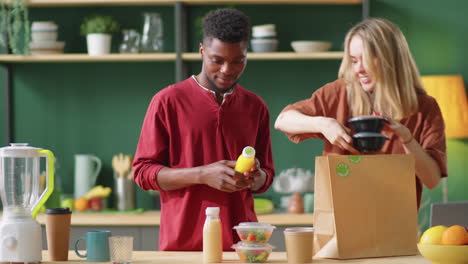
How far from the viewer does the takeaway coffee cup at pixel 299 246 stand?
187cm

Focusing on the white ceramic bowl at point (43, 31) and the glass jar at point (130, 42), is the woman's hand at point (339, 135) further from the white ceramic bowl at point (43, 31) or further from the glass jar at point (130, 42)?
the white ceramic bowl at point (43, 31)

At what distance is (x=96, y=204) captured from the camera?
416 cm

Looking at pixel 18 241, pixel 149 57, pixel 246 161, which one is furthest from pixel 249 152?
pixel 149 57

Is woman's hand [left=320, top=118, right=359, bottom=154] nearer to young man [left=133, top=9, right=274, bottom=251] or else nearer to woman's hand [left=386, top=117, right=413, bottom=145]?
woman's hand [left=386, top=117, right=413, bottom=145]

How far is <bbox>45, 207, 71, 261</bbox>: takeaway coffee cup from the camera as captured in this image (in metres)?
1.98

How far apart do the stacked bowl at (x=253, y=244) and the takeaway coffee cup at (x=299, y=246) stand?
6 centimetres

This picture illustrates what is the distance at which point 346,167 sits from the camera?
6.25ft

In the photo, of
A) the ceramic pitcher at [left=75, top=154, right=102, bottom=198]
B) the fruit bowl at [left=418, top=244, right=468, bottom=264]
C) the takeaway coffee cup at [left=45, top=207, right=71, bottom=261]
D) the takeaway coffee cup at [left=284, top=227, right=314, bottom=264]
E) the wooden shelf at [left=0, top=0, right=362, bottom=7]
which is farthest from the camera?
the ceramic pitcher at [left=75, top=154, right=102, bottom=198]

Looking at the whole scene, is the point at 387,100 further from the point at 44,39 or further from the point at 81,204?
the point at 44,39

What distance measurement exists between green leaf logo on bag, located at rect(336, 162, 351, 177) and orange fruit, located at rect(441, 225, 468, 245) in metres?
0.30

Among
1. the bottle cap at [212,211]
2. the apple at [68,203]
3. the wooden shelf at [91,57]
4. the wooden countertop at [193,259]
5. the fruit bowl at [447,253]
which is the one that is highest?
the wooden shelf at [91,57]

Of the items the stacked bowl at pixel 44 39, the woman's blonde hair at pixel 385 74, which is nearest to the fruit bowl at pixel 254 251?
the woman's blonde hair at pixel 385 74

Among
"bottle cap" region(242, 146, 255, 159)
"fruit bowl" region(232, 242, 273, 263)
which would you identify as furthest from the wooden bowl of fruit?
"bottle cap" region(242, 146, 255, 159)

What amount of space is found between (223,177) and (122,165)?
229 centimetres
